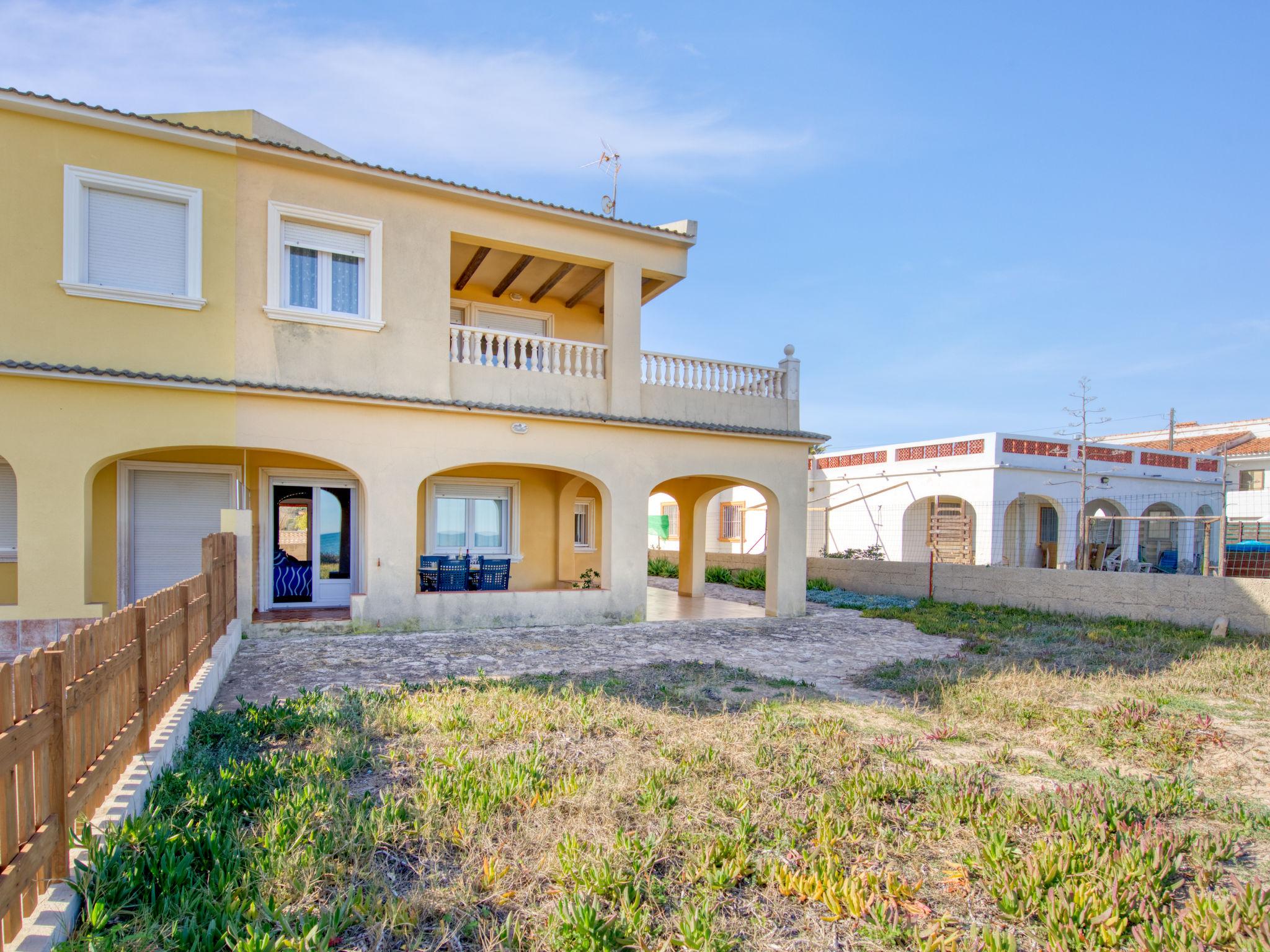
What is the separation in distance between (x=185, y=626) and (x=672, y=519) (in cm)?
2780

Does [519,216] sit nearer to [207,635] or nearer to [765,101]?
[765,101]

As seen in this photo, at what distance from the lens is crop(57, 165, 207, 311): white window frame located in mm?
9375

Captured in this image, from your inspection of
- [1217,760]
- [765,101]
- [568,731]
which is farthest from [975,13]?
[568,731]

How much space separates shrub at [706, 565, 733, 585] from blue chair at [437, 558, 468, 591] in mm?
9921

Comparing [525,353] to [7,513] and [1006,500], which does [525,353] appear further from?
[1006,500]

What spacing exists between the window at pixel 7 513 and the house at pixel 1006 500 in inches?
806

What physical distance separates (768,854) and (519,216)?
1081 cm

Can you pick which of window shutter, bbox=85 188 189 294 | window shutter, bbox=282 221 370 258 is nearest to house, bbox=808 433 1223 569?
window shutter, bbox=282 221 370 258

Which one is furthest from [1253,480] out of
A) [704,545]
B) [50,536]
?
[50,536]

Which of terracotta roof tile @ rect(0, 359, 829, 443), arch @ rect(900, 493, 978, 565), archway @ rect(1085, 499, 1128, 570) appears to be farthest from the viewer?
arch @ rect(900, 493, 978, 565)

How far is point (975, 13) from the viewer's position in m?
10.8

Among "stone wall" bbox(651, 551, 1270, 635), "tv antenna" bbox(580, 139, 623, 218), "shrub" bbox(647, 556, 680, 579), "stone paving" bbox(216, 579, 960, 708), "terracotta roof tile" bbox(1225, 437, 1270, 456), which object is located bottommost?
"shrub" bbox(647, 556, 680, 579)

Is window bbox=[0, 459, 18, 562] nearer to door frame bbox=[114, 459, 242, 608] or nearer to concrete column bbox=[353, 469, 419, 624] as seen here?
door frame bbox=[114, 459, 242, 608]

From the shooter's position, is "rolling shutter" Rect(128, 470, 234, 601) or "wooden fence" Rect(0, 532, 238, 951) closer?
"wooden fence" Rect(0, 532, 238, 951)
